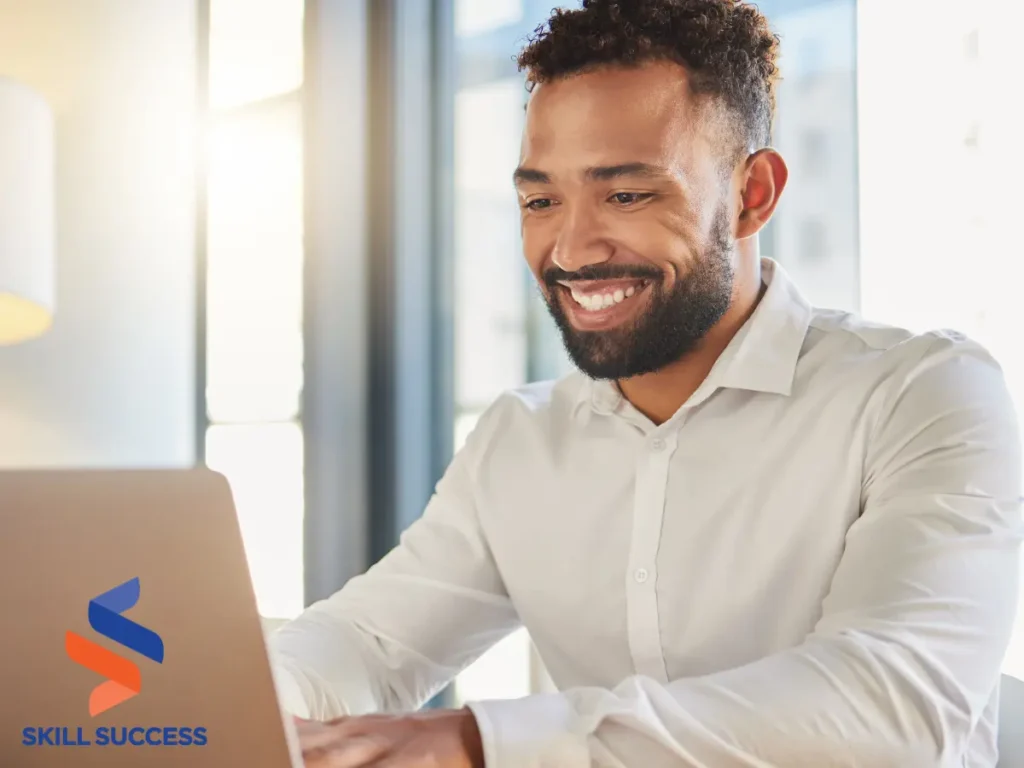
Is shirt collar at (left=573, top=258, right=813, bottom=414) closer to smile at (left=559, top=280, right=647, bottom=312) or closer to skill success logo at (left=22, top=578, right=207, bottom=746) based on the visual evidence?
smile at (left=559, top=280, right=647, bottom=312)

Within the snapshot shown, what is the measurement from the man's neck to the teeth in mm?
115

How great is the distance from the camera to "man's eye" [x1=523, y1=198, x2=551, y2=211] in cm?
149

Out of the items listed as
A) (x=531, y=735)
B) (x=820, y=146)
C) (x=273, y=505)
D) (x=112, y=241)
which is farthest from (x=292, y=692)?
(x=112, y=241)

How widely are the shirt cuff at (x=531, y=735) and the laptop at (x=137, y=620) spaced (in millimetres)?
281

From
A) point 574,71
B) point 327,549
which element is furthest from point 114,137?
point 574,71

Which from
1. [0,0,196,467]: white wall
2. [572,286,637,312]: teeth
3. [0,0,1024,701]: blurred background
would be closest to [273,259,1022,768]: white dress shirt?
[572,286,637,312]: teeth

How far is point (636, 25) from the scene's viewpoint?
142 centimetres

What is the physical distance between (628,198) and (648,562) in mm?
487

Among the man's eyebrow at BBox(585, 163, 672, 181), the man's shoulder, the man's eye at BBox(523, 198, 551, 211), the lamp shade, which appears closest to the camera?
the man's shoulder

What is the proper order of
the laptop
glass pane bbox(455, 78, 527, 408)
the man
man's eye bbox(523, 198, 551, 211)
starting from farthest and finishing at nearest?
glass pane bbox(455, 78, 527, 408), man's eye bbox(523, 198, 551, 211), the man, the laptop

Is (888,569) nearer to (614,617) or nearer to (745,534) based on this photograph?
(745,534)

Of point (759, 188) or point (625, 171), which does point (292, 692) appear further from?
point (759, 188)

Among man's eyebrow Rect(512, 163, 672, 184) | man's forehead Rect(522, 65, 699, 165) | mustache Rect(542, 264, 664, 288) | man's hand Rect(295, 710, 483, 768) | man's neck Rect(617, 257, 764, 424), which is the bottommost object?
man's hand Rect(295, 710, 483, 768)

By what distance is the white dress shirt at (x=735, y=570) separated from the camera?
2.97 feet
